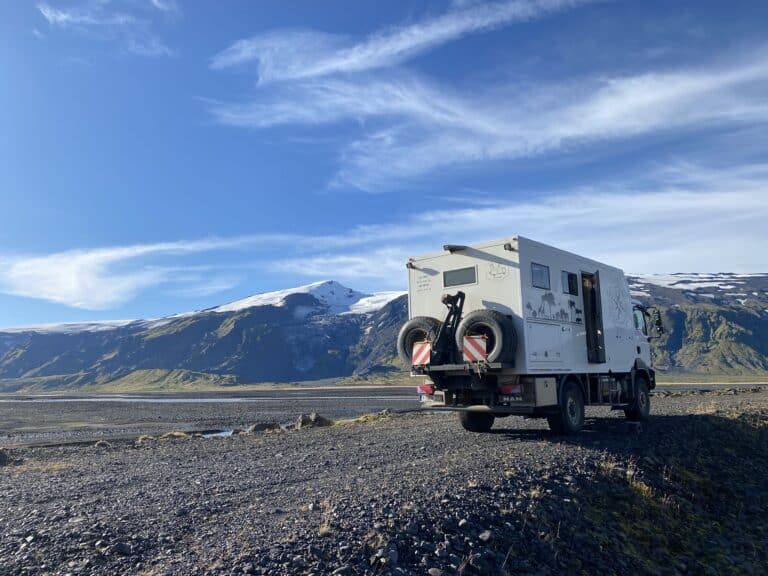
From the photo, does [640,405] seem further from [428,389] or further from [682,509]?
[428,389]

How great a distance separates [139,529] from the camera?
25.1 feet

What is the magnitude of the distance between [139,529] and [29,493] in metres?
4.15

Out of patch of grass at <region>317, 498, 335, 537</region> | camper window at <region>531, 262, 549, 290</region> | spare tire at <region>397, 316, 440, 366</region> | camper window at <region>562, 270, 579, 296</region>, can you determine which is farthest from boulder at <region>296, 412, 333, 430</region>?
patch of grass at <region>317, 498, 335, 537</region>

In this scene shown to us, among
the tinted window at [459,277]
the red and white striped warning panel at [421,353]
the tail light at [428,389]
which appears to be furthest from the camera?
the tail light at [428,389]

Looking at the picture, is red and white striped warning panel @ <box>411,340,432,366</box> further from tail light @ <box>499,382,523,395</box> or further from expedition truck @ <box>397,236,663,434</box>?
tail light @ <box>499,382,523,395</box>

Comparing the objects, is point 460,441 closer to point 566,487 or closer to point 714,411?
point 566,487

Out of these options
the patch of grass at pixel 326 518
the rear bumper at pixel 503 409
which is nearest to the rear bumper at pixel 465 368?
the rear bumper at pixel 503 409

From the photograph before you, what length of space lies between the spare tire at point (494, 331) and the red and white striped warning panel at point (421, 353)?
89cm

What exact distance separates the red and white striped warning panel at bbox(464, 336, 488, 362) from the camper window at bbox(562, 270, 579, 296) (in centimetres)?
338

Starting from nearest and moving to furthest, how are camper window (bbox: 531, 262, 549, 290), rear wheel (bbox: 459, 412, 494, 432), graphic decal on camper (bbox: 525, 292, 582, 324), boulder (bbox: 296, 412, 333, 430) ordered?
graphic decal on camper (bbox: 525, 292, 582, 324), camper window (bbox: 531, 262, 549, 290), rear wheel (bbox: 459, 412, 494, 432), boulder (bbox: 296, 412, 333, 430)

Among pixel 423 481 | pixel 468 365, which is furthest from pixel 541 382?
pixel 423 481

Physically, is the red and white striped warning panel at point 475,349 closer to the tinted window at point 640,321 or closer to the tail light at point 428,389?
the tail light at point 428,389

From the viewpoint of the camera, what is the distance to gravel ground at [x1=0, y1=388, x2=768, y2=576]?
6.97 m

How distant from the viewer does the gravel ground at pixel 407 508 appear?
22.9ft
